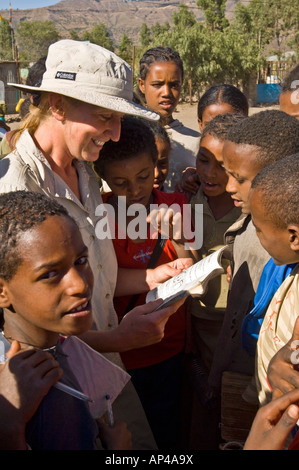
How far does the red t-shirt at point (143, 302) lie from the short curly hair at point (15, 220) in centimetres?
100

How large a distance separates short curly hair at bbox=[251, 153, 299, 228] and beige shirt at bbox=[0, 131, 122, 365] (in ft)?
2.80

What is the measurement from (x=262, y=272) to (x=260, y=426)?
915 millimetres

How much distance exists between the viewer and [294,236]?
186 centimetres

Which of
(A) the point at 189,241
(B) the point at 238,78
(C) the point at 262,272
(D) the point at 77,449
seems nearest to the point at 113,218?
(A) the point at 189,241

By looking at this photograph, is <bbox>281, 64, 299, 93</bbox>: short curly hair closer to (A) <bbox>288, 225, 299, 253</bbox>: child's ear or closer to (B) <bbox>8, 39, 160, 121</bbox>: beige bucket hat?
(B) <bbox>8, 39, 160, 121</bbox>: beige bucket hat

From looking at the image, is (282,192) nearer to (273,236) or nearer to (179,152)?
(273,236)

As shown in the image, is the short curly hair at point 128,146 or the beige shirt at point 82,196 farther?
the short curly hair at point 128,146

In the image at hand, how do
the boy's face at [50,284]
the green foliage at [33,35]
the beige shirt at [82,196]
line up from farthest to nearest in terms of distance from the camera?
the green foliage at [33,35], the beige shirt at [82,196], the boy's face at [50,284]

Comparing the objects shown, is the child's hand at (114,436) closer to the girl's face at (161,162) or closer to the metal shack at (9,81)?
the girl's face at (161,162)

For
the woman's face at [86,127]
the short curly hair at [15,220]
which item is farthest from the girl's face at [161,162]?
the short curly hair at [15,220]

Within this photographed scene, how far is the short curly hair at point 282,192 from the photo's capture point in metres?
1.83

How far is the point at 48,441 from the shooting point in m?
1.37

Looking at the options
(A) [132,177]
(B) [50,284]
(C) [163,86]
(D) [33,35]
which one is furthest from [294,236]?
(D) [33,35]
